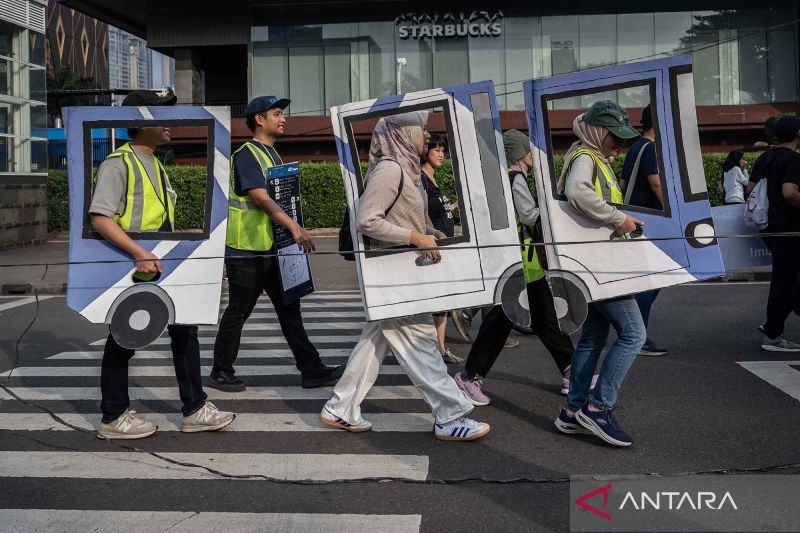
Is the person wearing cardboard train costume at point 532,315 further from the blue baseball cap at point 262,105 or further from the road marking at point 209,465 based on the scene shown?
the blue baseball cap at point 262,105

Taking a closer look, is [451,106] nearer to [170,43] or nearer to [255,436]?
[255,436]

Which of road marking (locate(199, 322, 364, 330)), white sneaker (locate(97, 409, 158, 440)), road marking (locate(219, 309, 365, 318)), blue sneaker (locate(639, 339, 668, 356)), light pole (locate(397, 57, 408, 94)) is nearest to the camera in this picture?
white sneaker (locate(97, 409, 158, 440))

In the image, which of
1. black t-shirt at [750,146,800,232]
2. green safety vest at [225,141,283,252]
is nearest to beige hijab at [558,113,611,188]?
green safety vest at [225,141,283,252]

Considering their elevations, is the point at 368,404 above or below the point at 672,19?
below

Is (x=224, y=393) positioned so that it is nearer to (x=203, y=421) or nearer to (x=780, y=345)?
(x=203, y=421)

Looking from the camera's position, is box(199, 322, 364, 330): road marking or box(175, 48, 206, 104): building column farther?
box(175, 48, 206, 104): building column

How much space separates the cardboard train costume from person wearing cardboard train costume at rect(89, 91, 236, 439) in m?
1.07

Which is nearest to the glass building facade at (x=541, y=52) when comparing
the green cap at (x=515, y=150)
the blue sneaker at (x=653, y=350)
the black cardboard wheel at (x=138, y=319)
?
the blue sneaker at (x=653, y=350)

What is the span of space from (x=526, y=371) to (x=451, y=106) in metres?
2.71

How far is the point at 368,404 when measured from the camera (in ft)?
19.4

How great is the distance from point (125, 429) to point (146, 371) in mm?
2141

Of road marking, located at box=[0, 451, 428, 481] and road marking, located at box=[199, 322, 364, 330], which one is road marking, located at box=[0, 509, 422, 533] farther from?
road marking, located at box=[199, 322, 364, 330]

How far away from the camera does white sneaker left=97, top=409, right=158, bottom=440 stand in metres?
5.11

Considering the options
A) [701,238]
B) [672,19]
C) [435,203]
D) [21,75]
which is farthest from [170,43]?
[701,238]
